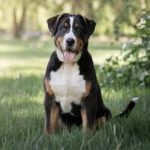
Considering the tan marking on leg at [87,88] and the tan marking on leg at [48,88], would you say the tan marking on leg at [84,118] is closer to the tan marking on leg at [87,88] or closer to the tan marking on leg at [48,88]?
the tan marking on leg at [87,88]

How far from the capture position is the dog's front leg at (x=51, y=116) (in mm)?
4527

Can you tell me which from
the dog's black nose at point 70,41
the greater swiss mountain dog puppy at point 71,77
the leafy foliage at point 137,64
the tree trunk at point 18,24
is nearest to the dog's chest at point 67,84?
the greater swiss mountain dog puppy at point 71,77

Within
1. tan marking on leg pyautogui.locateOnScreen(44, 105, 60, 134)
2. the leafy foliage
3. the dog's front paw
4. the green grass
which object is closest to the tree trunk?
the leafy foliage

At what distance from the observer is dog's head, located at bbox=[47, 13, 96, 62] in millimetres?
4410

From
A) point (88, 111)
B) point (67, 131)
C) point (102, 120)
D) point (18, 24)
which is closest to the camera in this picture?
point (67, 131)

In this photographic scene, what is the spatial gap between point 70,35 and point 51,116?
93 cm

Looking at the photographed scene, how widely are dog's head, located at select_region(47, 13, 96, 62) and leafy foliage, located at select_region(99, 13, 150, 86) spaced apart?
2234 millimetres

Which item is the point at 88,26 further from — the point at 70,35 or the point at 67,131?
the point at 67,131

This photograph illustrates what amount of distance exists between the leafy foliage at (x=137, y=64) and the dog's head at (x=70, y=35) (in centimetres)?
223

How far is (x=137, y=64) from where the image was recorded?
7.75 meters

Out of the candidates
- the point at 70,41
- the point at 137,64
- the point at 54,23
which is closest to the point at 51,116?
the point at 70,41

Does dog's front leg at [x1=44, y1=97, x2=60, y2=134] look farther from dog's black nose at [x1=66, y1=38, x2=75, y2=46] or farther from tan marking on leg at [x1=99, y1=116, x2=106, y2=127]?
dog's black nose at [x1=66, y1=38, x2=75, y2=46]

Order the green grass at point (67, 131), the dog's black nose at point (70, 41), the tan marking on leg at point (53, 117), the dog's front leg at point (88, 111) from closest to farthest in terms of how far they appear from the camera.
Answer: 1. the green grass at point (67, 131)
2. the dog's black nose at point (70, 41)
3. the dog's front leg at point (88, 111)
4. the tan marking on leg at point (53, 117)

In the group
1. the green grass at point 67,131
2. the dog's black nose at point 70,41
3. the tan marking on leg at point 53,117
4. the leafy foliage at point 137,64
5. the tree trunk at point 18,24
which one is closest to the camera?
the green grass at point 67,131
